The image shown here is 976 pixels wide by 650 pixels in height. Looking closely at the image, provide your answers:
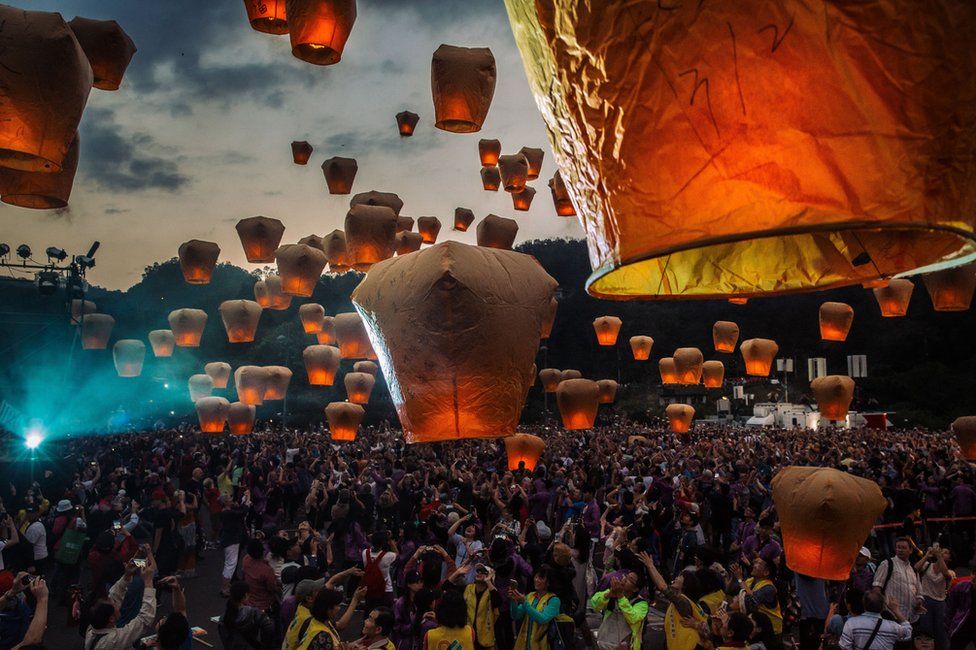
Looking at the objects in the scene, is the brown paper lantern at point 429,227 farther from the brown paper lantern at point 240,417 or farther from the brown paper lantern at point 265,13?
the brown paper lantern at point 265,13

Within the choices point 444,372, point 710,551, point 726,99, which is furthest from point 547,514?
point 726,99

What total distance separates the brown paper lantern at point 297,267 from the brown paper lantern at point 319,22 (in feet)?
24.1

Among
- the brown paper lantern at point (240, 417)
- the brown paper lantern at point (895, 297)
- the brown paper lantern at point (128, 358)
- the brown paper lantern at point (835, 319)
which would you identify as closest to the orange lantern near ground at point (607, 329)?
the brown paper lantern at point (835, 319)

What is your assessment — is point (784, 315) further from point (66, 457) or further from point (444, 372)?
point (444, 372)

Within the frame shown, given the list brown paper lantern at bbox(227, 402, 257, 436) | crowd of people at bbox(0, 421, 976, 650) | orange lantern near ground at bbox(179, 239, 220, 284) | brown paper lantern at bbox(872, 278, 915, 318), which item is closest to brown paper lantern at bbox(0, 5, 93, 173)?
crowd of people at bbox(0, 421, 976, 650)

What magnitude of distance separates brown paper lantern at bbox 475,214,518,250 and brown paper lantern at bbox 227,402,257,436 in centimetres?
877

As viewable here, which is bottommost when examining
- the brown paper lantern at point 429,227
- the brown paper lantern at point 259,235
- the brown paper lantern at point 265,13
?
the brown paper lantern at point 259,235

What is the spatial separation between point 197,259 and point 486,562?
30.7 feet

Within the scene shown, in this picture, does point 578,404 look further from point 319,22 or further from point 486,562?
point 319,22

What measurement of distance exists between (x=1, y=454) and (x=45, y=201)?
1701cm

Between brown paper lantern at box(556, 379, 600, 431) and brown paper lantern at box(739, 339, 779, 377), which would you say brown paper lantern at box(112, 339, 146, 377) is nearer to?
Result: brown paper lantern at box(556, 379, 600, 431)

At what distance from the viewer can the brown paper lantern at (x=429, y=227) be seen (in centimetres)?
1951

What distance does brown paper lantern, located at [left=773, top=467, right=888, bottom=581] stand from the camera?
171 inches

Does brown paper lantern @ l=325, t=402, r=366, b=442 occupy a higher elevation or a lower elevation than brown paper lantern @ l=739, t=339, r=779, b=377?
lower
